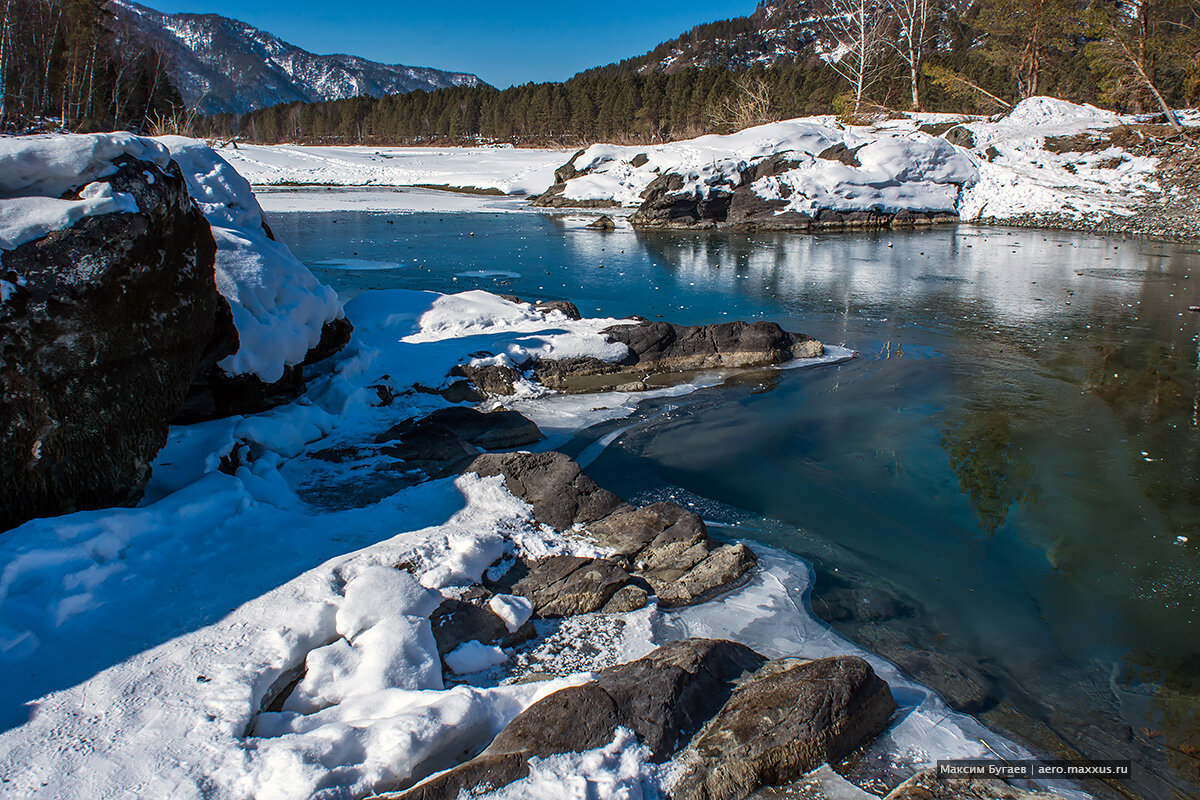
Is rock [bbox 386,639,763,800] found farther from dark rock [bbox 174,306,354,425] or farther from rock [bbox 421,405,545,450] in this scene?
dark rock [bbox 174,306,354,425]

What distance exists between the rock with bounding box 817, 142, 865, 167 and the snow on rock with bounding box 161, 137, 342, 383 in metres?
24.0

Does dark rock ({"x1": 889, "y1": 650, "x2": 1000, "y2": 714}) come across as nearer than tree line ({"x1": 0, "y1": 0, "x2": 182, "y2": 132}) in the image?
Yes

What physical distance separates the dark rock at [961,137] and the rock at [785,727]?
31.1 meters

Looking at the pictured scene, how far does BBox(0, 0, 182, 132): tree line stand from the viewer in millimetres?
18109

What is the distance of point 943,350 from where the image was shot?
403 inches

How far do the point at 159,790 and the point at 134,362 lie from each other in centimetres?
274

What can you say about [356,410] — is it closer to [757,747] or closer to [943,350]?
[757,747]

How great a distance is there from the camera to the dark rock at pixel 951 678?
3551mm

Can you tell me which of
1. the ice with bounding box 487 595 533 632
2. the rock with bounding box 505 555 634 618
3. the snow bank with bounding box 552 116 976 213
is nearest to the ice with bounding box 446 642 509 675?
the ice with bounding box 487 595 533 632

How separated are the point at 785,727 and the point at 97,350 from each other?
413cm

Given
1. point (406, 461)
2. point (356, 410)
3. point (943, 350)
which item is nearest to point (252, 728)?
point (406, 461)

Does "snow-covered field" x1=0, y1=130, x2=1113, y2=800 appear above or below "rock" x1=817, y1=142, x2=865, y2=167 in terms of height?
below

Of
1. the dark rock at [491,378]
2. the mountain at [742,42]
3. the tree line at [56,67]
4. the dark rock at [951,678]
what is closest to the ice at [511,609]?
the dark rock at [951,678]

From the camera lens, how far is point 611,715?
2924 mm
